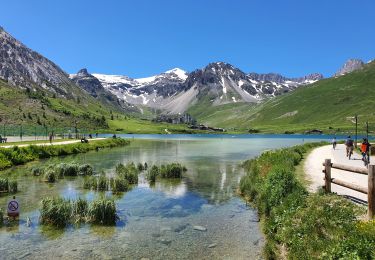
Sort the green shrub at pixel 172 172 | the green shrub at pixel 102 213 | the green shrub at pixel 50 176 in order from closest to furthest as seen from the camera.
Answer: the green shrub at pixel 102 213 < the green shrub at pixel 50 176 < the green shrub at pixel 172 172

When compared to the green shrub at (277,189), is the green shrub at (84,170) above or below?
below

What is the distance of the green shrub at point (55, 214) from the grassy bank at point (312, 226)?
43.8ft

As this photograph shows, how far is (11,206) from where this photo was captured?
2566cm

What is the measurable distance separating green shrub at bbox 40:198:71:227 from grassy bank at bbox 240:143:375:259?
43.8 feet

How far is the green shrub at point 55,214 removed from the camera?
2475 centimetres

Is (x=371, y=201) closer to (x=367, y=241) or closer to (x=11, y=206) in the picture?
(x=367, y=241)

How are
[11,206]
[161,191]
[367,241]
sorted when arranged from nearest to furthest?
[367,241], [11,206], [161,191]

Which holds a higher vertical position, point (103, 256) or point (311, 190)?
point (311, 190)

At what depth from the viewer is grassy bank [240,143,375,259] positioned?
13719 mm

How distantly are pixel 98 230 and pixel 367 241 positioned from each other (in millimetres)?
16253

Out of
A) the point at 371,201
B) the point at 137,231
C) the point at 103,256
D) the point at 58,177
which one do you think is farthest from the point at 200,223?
the point at 58,177

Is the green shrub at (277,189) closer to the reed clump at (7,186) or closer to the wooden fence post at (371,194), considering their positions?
the wooden fence post at (371,194)

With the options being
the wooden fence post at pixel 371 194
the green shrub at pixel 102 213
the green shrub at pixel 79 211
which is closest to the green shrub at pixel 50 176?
the green shrub at pixel 79 211

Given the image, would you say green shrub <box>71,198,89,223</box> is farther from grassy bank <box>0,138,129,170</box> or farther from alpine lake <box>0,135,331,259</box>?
grassy bank <box>0,138,129,170</box>
